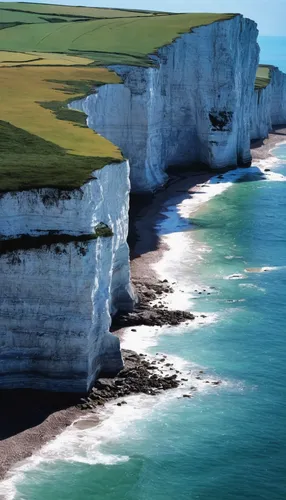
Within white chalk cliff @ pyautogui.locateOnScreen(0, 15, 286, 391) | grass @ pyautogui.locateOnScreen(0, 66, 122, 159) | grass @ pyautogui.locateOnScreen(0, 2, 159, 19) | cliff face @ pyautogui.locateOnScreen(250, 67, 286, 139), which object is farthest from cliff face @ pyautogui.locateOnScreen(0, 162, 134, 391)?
grass @ pyautogui.locateOnScreen(0, 2, 159, 19)

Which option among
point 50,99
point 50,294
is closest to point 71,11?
point 50,99

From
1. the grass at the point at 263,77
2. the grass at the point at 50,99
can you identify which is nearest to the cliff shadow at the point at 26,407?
the grass at the point at 50,99

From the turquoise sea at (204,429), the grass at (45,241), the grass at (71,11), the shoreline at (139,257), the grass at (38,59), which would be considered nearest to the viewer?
the turquoise sea at (204,429)

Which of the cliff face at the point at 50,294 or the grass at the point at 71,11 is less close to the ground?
the grass at the point at 71,11

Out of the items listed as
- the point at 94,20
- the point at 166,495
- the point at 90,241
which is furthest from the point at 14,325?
the point at 94,20

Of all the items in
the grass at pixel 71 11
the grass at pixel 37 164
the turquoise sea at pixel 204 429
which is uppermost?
the grass at pixel 71 11

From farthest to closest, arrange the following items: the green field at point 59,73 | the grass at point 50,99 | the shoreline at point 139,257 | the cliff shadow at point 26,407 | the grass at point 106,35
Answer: the grass at point 106,35
the grass at point 50,99
the green field at point 59,73
the cliff shadow at point 26,407
the shoreline at point 139,257

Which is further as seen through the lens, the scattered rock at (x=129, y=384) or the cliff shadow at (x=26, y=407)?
the scattered rock at (x=129, y=384)

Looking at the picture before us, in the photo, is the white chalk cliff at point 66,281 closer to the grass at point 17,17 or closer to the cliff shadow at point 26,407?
the cliff shadow at point 26,407

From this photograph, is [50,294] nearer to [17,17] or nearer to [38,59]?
[38,59]
